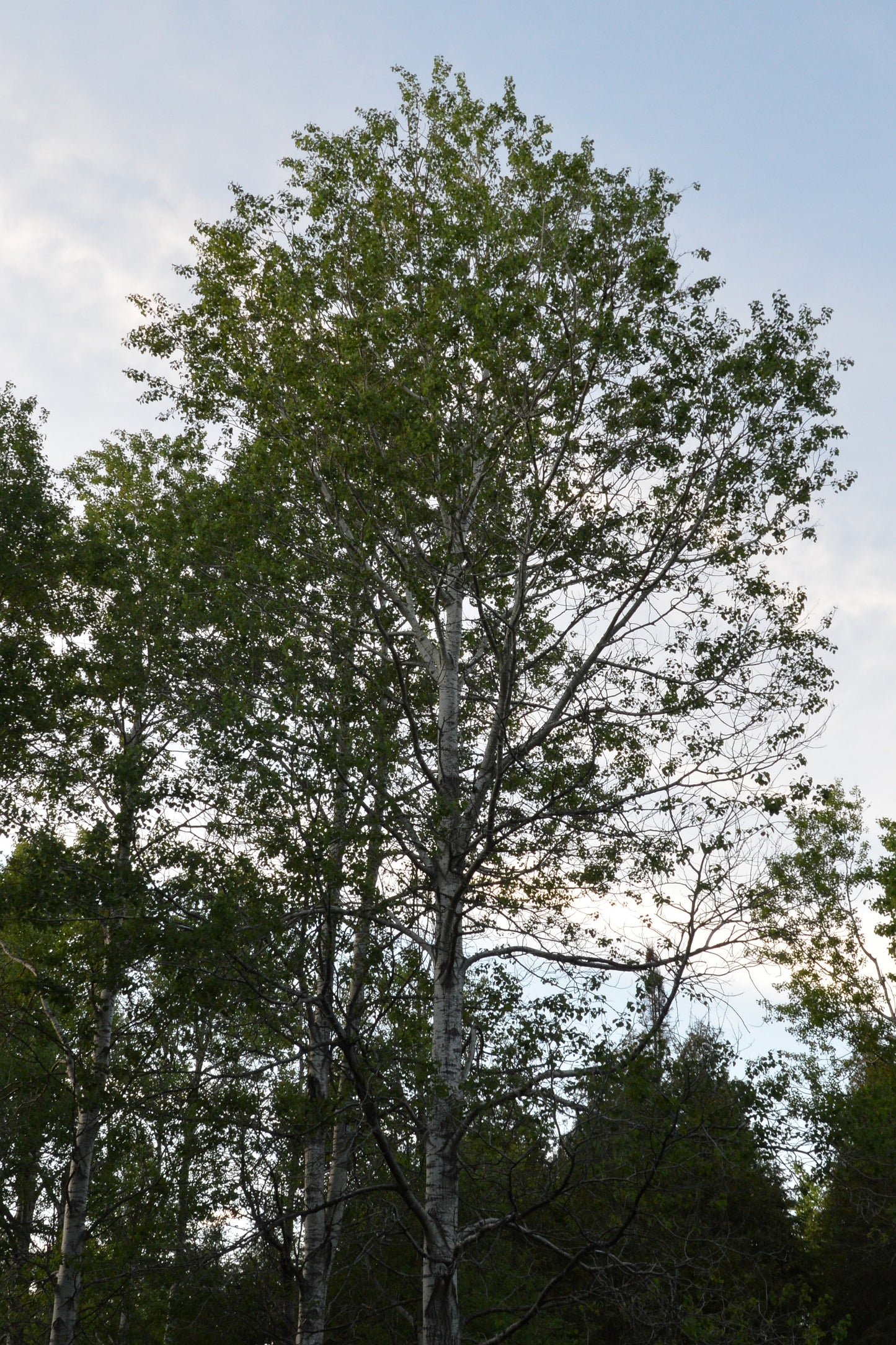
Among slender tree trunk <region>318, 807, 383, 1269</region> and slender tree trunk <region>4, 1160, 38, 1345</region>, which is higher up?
slender tree trunk <region>318, 807, 383, 1269</region>

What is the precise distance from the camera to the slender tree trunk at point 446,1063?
825 centimetres

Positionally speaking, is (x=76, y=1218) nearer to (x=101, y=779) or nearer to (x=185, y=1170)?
(x=185, y=1170)

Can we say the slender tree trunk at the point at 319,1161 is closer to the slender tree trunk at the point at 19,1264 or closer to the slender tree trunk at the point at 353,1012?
the slender tree trunk at the point at 353,1012

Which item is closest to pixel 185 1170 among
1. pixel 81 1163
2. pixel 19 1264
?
pixel 81 1163

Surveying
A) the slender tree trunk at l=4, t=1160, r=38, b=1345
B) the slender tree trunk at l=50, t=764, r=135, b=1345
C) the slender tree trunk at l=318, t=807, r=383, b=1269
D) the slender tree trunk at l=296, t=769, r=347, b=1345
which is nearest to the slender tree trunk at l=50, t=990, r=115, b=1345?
the slender tree trunk at l=50, t=764, r=135, b=1345

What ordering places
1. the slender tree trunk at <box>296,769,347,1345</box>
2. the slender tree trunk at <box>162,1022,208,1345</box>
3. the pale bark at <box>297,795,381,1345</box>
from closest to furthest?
the slender tree trunk at <box>296,769,347,1345</box>
the slender tree trunk at <box>162,1022,208,1345</box>
the pale bark at <box>297,795,381,1345</box>

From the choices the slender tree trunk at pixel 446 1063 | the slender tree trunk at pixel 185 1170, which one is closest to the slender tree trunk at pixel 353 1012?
the slender tree trunk at pixel 446 1063

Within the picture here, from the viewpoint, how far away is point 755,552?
391 inches

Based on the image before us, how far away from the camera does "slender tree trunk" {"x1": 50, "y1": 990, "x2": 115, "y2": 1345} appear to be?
11281 millimetres

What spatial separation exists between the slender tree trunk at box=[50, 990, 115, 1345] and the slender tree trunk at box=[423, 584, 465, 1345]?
415 centimetres

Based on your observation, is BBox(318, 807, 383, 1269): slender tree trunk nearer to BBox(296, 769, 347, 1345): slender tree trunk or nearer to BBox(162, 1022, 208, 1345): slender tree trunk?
BBox(296, 769, 347, 1345): slender tree trunk

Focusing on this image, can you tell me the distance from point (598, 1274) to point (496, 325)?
7.99 metres

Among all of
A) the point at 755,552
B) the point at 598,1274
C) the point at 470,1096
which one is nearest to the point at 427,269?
the point at 755,552

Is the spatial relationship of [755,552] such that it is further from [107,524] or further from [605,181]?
[107,524]
